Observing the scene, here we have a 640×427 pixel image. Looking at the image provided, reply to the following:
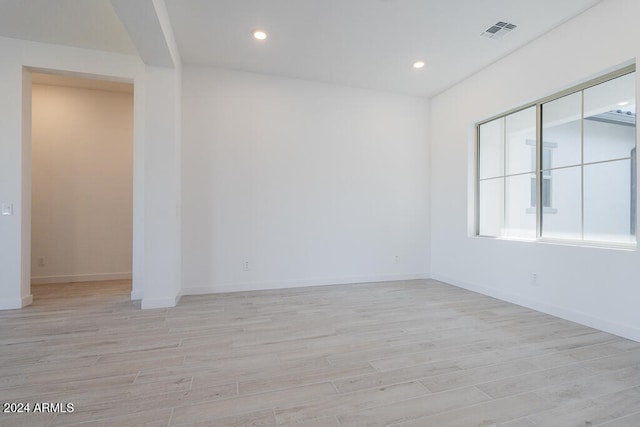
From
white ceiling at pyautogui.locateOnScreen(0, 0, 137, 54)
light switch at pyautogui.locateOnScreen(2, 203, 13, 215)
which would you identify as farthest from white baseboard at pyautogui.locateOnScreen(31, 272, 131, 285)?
white ceiling at pyautogui.locateOnScreen(0, 0, 137, 54)

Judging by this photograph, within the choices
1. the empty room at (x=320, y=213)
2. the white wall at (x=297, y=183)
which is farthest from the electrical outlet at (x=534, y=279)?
the white wall at (x=297, y=183)

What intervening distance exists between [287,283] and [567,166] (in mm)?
3573

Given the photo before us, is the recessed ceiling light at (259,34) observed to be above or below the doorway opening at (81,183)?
above

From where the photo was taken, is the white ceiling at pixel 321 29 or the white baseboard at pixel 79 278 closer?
the white ceiling at pixel 321 29

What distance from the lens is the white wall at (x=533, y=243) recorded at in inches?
97.1

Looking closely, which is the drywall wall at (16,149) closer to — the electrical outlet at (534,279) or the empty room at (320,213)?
the empty room at (320,213)

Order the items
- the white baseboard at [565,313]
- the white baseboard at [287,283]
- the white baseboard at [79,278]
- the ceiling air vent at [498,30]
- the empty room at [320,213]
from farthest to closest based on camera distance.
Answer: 1. the white baseboard at [79,278]
2. the white baseboard at [287,283]
3. the ceiling air vent at [498,30]
4. the white baseboard at [565,313]
5. the empty room at [320,213]

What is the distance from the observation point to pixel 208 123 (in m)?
3.81

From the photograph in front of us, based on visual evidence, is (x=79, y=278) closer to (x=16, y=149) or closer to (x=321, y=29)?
(x=16, y=149)

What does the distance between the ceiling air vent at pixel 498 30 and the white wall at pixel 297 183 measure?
1.64 meters

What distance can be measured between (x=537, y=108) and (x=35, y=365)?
509 centimetres

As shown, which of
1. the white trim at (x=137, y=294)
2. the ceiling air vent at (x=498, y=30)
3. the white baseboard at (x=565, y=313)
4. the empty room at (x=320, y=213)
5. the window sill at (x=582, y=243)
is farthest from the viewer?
the white trim at (x=137, y=294)

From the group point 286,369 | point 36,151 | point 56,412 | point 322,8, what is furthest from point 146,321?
point 36,151

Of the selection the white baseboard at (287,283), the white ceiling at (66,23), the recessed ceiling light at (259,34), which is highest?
the recessed ceiling light at (259,34)
